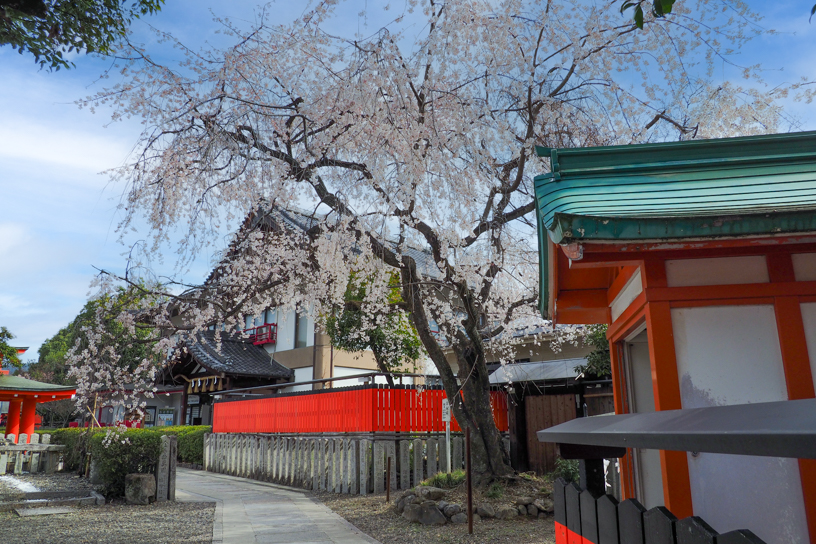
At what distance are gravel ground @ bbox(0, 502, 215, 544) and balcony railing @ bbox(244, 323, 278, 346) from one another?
42.9 ft

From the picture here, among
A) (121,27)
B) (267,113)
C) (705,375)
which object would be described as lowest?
(705,375)

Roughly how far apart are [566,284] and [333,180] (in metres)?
4.68

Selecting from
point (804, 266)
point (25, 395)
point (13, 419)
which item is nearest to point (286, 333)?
point (25, 395)

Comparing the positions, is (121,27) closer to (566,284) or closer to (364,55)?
(364,55)

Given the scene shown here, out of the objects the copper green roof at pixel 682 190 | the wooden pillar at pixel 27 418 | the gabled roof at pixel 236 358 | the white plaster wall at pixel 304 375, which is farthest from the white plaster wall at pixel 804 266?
the wooden pillar at pixel 27 418

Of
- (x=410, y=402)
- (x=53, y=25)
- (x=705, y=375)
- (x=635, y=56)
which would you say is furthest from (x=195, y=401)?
(x=705, y=375)

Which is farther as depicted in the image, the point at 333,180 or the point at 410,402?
the point at 410,402

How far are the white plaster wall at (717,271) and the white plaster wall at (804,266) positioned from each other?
0.60 ft

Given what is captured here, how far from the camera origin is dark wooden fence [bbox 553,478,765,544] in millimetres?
1846

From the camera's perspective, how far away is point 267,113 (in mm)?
8188

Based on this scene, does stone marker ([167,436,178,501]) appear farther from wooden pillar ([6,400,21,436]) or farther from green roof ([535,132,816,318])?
wooden pillar ([6,400,21,436])

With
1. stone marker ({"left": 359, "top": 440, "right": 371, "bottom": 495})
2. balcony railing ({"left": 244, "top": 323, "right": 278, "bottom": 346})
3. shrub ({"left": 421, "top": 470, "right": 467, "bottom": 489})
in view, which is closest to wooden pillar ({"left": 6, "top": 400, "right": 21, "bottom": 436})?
balcony railing ({"left": 244, "top": 323, "right": 278, "bottom": 346})

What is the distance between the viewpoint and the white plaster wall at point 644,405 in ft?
16.7

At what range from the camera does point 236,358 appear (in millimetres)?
21391
